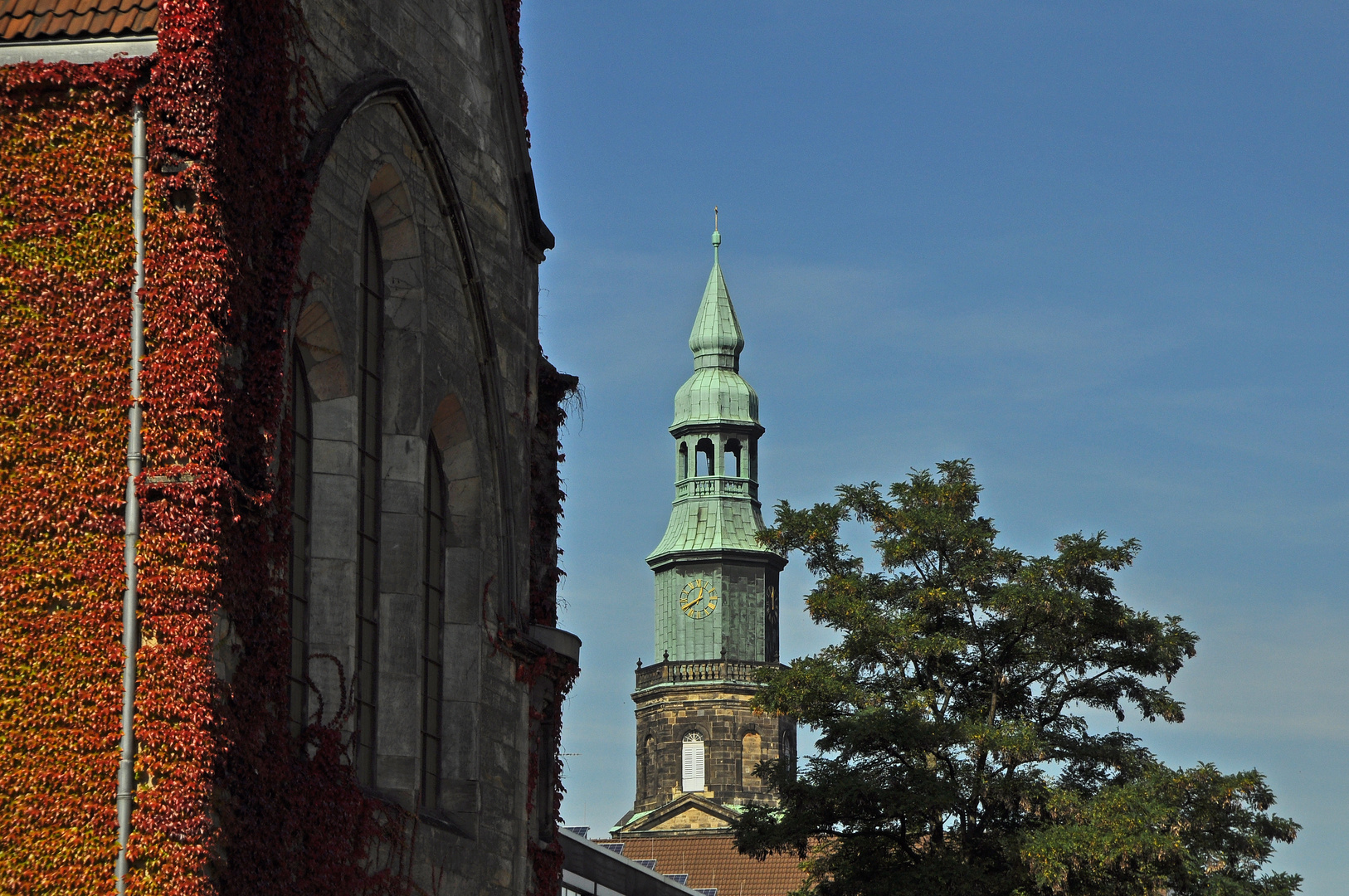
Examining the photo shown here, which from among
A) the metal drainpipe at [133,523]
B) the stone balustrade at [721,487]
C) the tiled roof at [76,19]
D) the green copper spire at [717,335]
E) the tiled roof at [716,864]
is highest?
the green copper spire at [717,335]

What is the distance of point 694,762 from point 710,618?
744 cm

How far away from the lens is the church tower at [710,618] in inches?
4323

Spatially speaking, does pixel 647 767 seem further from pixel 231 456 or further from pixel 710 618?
pixel 231 456

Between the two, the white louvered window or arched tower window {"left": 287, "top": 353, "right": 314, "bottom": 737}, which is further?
the white louvered window

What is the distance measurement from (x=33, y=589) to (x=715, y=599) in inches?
3798

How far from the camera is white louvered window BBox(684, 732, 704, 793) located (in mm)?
110625

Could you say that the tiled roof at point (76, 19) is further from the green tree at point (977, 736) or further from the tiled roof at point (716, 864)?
the tiled roof at point (716, 864)

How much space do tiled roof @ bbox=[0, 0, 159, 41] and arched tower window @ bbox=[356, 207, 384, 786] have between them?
4089 mm

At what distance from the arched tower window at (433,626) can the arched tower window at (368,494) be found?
3.76 feet

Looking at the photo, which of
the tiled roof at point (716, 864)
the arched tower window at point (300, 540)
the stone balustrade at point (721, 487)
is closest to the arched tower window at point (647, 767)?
the tiled roof at point (716, 864)

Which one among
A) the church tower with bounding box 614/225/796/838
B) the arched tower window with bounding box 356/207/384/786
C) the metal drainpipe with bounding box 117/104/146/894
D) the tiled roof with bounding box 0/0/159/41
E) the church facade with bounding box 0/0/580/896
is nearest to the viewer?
the metal drainpipe with bounding box 117/104/146/894

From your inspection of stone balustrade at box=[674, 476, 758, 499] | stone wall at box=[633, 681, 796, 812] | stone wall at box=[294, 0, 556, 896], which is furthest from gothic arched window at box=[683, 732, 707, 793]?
stone wall at box=[294, 0, 556, 896]

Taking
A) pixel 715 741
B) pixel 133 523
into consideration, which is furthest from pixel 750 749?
pixel 133 523

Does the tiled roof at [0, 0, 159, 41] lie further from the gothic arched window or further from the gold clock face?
the gothic arched window
